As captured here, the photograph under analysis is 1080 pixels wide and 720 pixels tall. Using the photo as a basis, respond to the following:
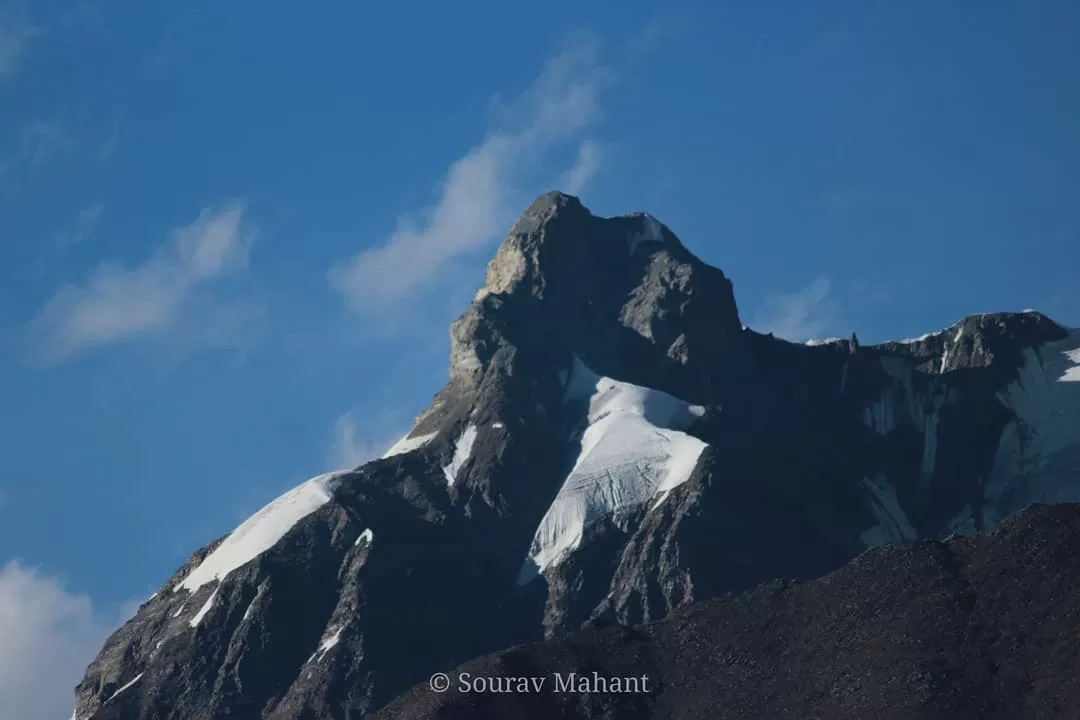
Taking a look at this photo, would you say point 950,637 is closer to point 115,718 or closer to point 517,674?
point 517,674

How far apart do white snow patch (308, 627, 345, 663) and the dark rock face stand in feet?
133

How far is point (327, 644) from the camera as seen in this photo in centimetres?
19588

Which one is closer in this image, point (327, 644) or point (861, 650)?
point (861, 650)

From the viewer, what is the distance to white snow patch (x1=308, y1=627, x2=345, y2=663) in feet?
639

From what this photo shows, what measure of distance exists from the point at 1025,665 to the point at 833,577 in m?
22.7

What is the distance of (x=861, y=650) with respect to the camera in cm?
14688

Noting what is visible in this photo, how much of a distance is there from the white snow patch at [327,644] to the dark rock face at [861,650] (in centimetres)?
4046

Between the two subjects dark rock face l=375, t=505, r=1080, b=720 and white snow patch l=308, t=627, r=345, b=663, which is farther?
white snow patch l=308, t=627, r=345, b=663

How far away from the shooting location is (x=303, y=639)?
199 meters

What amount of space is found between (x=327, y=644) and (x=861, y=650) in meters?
64.9

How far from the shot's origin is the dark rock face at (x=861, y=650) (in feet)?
454

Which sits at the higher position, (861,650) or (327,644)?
(327,644)

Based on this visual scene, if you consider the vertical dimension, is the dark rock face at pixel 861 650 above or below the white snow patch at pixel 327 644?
below

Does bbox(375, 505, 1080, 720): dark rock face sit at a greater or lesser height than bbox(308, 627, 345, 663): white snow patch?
lesser
